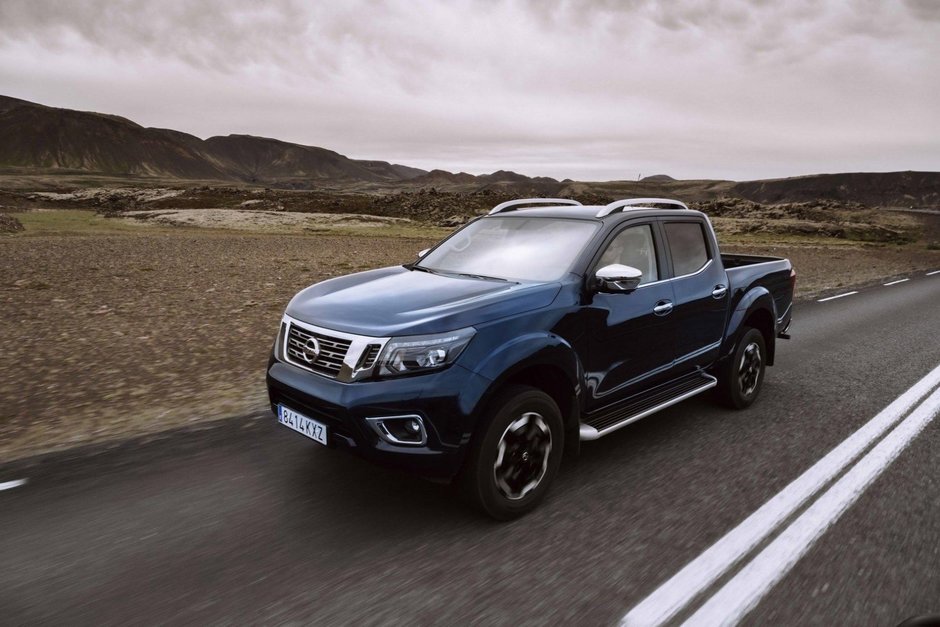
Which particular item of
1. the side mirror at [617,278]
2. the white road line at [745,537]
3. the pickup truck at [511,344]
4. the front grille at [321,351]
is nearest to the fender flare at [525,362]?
the pickup truck at [511,344]

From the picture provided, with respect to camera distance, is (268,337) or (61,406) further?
(268,337)

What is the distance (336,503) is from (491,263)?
1892mm

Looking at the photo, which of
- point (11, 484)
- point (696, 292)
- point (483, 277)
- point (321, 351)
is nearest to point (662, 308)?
point (696, 292)

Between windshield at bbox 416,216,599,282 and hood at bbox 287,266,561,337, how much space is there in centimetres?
26

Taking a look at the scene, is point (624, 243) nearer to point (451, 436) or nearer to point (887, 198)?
point (451, 436)

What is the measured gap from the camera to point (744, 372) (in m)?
5.62

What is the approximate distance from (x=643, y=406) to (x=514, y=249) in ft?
4.62

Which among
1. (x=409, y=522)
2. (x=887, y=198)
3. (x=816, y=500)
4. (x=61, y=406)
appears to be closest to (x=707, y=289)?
(x=816, y=500)

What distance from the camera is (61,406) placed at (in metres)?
5.54

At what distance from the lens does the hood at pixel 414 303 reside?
11.0ft

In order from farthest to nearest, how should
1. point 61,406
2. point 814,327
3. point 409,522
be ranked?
1. point 814,327
2. point 61,406
3. point 409,522

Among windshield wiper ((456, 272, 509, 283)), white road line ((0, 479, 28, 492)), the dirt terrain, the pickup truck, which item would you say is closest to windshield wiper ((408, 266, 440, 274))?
the pickup truck

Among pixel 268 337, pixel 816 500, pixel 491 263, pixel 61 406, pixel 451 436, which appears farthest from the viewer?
pixel 268 337

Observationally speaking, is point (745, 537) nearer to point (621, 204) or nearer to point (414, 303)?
point (414, 303)
